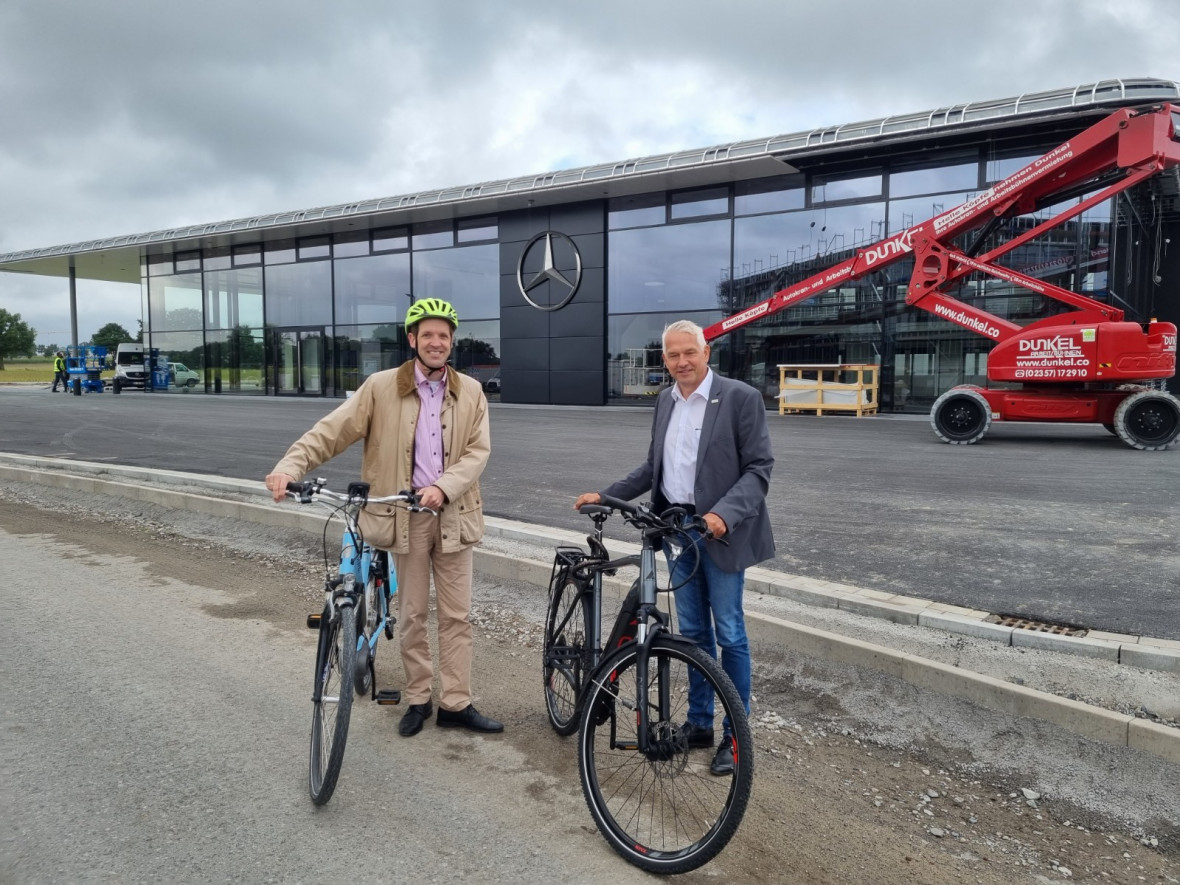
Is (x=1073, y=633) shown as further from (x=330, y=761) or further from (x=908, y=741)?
(x=330, y=761)

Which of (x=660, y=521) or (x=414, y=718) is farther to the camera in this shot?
(x=414, y=718)

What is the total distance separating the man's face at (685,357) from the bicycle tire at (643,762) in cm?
110

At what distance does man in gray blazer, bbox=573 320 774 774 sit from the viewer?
3352mm

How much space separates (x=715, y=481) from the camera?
11.2 feet

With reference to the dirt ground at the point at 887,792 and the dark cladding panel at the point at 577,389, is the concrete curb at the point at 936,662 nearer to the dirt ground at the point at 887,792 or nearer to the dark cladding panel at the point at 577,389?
the dirt ground at the point at 887,792

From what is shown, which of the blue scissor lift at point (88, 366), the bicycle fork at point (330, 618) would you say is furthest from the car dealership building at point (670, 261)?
the bicycle fork at point (330, 618)

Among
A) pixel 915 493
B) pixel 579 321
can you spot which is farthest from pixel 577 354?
pixel 915 493

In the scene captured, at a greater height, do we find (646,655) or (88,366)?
(88,366)

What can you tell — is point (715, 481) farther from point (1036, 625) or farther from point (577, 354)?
point (577, 354)

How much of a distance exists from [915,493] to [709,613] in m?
5.96

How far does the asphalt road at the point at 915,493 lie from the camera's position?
545cm

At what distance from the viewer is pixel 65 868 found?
2.76 m

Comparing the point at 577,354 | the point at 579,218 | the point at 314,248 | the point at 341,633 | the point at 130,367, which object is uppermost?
the point at 314,248

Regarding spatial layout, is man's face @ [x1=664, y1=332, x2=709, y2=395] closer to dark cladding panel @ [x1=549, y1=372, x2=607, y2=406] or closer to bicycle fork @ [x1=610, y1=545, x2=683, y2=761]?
bicycle fork @ [x1=610, y1=545, x2=683, y2=761]
